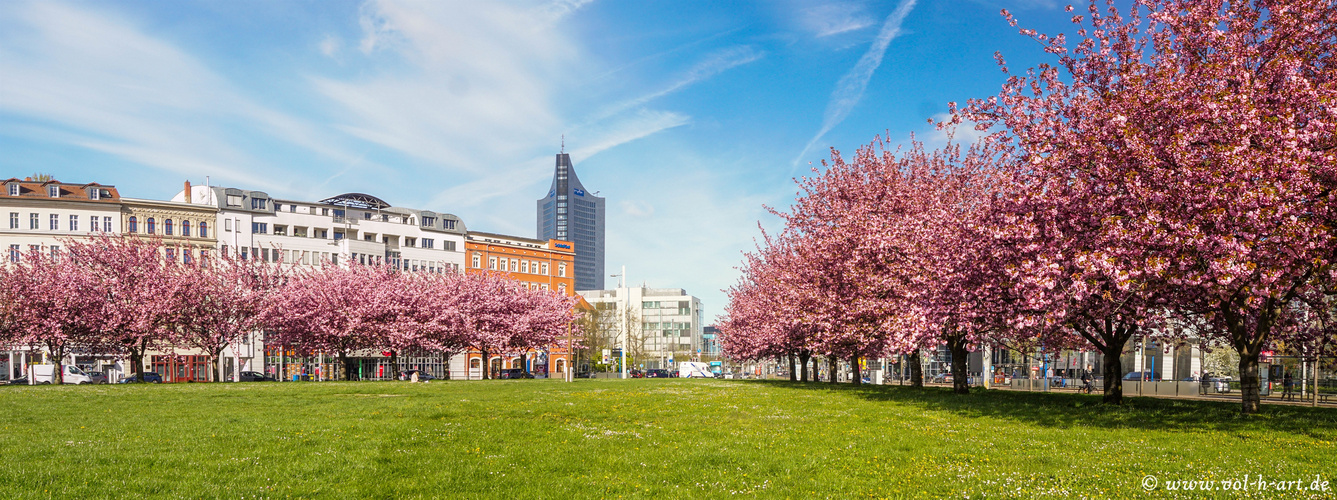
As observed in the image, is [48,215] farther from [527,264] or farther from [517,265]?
[527,264]

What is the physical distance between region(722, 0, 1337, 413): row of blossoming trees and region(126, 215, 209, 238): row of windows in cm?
8898

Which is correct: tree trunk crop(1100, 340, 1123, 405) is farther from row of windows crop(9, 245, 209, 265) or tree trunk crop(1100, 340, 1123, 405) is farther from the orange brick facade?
the orange brick facade

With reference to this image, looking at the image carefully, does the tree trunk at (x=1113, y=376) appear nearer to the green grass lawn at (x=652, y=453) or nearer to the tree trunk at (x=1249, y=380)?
the tree trunk at (x=1249, y=380)

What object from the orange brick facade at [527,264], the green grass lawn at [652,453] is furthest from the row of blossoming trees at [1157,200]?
the orange brick facade at [527,264]

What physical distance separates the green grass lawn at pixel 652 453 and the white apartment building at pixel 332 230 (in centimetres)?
7709

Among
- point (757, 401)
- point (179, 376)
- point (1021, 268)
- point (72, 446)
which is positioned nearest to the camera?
point (72, 446)

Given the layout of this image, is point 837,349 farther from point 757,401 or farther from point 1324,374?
point 1324,374

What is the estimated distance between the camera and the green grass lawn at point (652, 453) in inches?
430

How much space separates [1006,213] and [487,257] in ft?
360

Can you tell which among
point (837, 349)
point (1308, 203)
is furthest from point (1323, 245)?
point (837, 349)

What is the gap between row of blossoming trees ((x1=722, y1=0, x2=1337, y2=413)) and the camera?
16406mm

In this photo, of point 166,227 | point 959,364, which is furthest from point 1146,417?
point 166,227

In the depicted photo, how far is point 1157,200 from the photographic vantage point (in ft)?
58.1

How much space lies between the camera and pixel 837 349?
145ft
